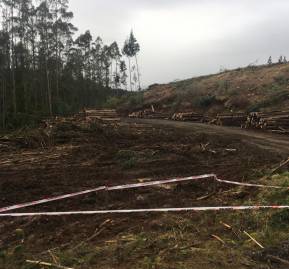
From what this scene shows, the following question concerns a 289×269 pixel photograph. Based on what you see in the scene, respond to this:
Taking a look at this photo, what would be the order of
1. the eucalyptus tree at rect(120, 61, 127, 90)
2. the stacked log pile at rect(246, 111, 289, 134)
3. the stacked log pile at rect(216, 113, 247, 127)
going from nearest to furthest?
1. the stacked log pile at rect(246, 111, 289, 134)
2. the stacked log pile at rect(216, 113, 247, 127)
3. the eucalyptus tree at rect(120, 61, 127, 90)

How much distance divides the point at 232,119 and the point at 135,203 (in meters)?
17.4

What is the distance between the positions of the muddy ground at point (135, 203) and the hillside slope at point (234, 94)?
9440 millimetres

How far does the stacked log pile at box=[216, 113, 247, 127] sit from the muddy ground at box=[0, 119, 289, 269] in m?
7.54

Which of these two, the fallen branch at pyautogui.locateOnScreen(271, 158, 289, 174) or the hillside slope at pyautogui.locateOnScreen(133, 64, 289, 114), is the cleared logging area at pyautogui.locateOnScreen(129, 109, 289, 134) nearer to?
the hillside slope at pyautogui.locateOnScreen(133, 64, 289, 114)

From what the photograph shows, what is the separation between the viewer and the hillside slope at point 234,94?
1037 inches

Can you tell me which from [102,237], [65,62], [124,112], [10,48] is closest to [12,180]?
A: [102,237]

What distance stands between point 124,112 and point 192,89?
8.18 metres

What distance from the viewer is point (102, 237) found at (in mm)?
7453

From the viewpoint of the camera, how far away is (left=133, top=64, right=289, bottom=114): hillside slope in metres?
26.3

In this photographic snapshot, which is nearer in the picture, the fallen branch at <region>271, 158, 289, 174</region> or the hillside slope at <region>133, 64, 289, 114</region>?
the fallen branch at <region>271, 158, 289, 174</region>

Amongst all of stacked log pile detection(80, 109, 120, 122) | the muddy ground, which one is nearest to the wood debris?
stacked log pile detection(80, 109, 120, 122)

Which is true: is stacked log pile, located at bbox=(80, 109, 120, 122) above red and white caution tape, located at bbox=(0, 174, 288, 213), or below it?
above

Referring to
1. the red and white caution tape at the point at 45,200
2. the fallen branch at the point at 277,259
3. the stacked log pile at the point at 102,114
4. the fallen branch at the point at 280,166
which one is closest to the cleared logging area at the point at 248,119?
the stacked log pile at the point at 102,114

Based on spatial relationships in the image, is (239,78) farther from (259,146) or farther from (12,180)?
(12,180)
